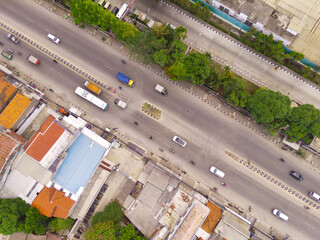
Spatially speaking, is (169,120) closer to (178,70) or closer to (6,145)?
(178,70)

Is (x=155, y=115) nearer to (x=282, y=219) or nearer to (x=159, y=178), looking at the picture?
(x=159, y=178)

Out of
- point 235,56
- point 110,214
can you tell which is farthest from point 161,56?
point 110,214

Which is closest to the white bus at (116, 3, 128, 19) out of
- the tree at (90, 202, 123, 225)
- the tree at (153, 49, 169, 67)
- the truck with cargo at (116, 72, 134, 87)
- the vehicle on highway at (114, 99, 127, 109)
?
the truck with cargo at (116, 72, 134, 87)

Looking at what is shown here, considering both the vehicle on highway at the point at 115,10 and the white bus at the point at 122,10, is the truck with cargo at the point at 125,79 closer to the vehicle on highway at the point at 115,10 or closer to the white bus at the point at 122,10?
the white bus at the point at 122,10

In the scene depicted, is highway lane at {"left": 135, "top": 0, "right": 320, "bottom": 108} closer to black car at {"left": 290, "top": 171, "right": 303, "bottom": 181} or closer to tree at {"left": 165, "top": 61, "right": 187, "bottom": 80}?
tree at {"left": 165, "top": 61, "right": 187, "bottom": 80}

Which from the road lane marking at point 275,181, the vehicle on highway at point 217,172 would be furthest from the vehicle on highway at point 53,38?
the road lane marking at point 275,181

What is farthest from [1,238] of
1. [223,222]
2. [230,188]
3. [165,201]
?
[230,188]
